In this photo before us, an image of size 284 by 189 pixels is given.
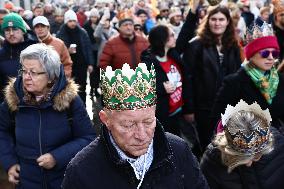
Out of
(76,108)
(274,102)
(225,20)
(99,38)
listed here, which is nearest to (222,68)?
(225,20)

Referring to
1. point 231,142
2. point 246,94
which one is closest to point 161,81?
point 246,94

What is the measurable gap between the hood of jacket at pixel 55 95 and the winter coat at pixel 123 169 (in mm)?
1066

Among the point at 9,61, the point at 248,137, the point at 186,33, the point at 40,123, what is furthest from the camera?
the point at 186,33

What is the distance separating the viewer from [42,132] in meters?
3.28

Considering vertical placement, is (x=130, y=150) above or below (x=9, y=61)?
above

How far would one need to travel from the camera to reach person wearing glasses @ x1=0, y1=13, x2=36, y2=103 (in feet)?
16.5

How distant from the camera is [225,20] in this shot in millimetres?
5328

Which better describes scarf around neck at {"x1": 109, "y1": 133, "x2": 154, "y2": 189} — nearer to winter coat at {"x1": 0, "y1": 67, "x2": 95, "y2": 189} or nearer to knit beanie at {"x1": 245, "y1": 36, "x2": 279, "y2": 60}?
winter coat at {"x1": 0, "y1": 67, "x2": 95, "y2": 189}

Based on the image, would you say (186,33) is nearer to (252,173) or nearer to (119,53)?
(119,53)

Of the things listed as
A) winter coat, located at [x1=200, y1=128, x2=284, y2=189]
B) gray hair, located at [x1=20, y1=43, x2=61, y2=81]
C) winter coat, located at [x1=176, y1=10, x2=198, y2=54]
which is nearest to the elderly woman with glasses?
gray hair, located at [x1=20, y1=43, x2=61, y2=81]

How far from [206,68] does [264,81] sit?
1158 millimetres

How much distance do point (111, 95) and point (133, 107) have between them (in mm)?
125

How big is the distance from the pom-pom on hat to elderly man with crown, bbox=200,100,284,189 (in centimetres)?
139

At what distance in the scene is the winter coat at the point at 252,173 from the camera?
112 inches
